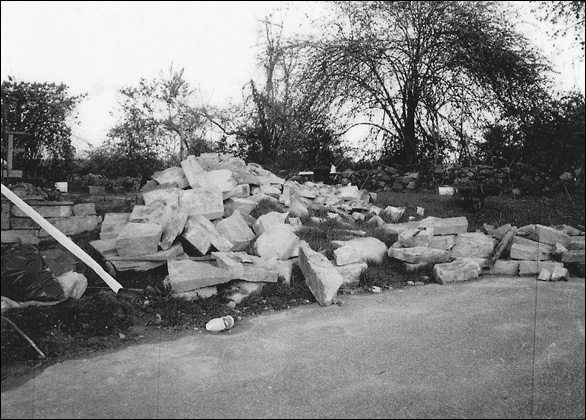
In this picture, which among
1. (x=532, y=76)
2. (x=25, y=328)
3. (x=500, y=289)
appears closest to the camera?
(x=25, y=328)

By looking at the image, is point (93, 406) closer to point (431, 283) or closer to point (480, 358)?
point (480, 358)

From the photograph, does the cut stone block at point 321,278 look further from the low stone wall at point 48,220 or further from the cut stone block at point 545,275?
the low stone wall at point 48,220

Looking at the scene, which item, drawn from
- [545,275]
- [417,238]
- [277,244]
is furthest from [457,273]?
[277,244]

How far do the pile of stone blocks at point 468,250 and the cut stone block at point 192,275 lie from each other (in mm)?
2121

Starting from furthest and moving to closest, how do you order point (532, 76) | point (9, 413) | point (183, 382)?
point (532, 76), point (183, 382), point (9, 413)

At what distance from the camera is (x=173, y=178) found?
6.29m

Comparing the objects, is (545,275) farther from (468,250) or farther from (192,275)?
(192,275)

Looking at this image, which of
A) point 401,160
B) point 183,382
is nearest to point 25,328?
point 183,382

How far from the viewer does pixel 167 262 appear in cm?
423

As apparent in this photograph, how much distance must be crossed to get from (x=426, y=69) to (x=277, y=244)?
12.9 feet

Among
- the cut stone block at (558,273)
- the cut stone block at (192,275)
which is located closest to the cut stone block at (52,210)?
the cut stone block at (192,275)

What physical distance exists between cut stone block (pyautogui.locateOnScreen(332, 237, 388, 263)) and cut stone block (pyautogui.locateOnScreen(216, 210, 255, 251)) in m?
1.04

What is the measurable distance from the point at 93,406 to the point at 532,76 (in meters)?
7.45

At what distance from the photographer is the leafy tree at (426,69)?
591cm
